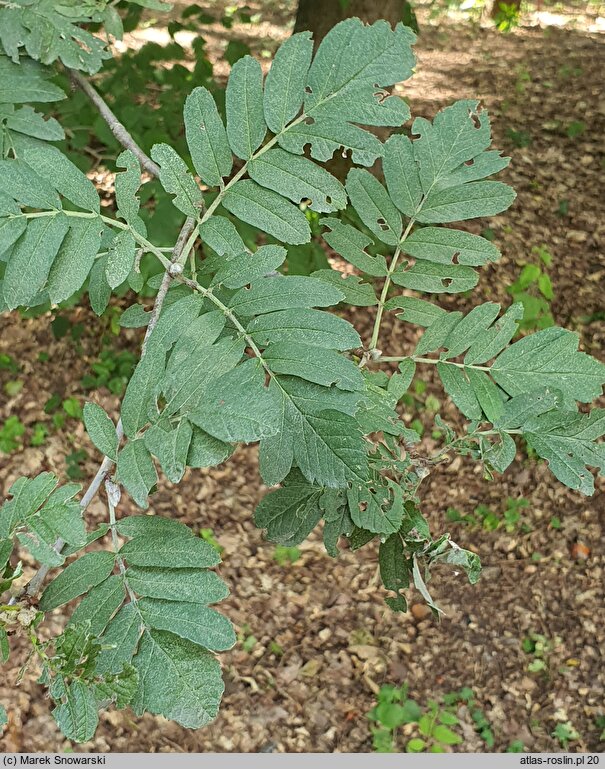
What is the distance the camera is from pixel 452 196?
1.49m

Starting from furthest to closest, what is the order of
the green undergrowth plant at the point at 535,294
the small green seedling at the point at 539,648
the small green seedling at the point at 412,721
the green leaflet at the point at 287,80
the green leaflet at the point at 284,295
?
the green undergrowth plant at the point at 535,294 < the small green seedling at the point at 539,648 < the small green seedling at the point at 412,721 < the green leaflet at the point at 287,80 < the green leaflet at the point at 284,295

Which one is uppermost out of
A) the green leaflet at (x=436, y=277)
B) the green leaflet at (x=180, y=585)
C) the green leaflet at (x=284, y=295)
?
the green leaflet at (x=284, y=295)

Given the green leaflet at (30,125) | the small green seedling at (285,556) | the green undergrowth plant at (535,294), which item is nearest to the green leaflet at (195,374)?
the green leaflet at (30,125)

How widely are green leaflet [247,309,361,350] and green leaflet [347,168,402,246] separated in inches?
16.1

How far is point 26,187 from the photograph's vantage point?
1252 mm

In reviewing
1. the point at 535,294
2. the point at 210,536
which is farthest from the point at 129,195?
the point at 535,294

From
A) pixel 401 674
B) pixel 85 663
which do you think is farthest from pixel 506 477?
pixel 85 663

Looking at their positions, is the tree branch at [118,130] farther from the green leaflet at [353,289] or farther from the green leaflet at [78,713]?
the green leaflet at [78,713]

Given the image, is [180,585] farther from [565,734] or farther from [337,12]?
[337,12]

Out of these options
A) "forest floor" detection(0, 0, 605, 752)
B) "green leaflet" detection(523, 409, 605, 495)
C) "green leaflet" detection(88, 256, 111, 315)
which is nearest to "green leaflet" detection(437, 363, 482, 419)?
"green leaflet" detection(523, 409, 605, 495)

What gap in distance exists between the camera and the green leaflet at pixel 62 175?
4.12 feet

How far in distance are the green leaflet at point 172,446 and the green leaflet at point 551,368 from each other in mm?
700

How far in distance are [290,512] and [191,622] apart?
0.39 meters

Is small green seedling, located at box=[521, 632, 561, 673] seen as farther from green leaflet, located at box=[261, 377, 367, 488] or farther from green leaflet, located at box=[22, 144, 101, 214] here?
green leaflet, located at box=[22, 144, 101, 214]
